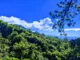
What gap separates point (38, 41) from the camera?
60.6 meters

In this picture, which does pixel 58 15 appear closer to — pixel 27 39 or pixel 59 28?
pixel 59 28

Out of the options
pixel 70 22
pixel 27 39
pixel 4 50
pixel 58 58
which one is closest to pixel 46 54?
pixel 58 58

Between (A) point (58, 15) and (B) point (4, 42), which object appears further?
(B) point (4, 42)

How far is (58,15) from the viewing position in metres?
7.32

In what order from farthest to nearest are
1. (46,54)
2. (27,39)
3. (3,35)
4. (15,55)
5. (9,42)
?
(3,35) → (27,39) → (9,42) → (46,54) → (15,55)

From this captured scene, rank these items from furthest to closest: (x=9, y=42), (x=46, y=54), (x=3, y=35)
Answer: (x=3, y=35), (x=9, y=42), (x=46, y=54)

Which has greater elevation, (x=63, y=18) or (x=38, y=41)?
(x=38, y=41)

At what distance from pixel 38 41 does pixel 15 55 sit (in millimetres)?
15942

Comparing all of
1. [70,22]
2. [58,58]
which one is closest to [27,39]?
[58,58]

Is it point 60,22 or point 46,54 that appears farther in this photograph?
point 46,54

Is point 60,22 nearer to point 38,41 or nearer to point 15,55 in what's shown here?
point 15,55

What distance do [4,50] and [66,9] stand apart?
42.4 meters

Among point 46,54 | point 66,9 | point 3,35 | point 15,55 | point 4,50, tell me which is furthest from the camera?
point 3,35

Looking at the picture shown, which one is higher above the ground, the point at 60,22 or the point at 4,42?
the point at 4,42
